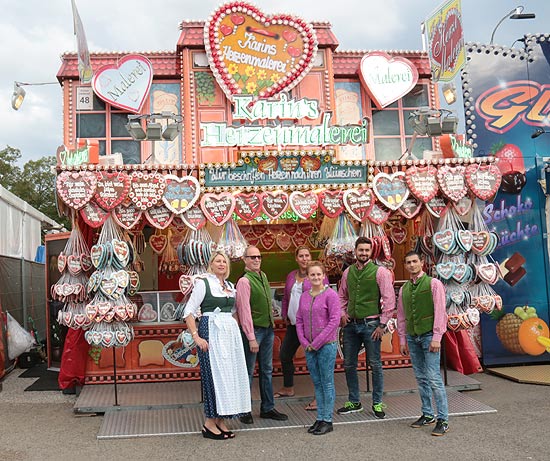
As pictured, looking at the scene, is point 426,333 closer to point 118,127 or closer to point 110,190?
point 110,190

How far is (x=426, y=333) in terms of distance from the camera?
5.21m

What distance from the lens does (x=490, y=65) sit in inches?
345

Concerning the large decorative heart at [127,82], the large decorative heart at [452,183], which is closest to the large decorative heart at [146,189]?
the large decorative heart at [452,183]

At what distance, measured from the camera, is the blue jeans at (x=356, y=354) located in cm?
568

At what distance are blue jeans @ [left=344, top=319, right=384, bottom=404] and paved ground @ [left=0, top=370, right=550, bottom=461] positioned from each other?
0.39 meters

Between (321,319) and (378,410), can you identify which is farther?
(378,410)

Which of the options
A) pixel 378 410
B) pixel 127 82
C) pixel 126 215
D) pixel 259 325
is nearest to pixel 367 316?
pixel 378 410

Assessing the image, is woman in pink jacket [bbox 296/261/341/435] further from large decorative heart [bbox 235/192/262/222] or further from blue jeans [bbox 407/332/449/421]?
large decorative heart [bbox 235/192/262/222]

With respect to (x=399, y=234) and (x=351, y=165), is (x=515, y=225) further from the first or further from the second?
(x=351, y=165)

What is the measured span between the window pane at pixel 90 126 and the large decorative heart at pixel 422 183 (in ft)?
20.3

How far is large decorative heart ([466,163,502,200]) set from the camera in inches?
256

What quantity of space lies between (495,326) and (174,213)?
5.19 m

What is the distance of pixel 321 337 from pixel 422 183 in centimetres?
238

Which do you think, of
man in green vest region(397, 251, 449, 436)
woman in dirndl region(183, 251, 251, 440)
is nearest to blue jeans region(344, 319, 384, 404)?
man in green vest region(397, 251, 449, 436)
